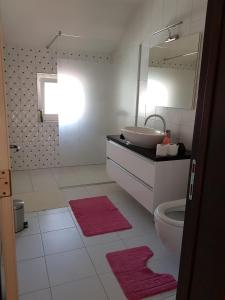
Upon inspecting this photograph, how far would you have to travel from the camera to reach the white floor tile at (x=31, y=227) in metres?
2.31

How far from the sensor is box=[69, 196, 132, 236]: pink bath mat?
2422 millimetres

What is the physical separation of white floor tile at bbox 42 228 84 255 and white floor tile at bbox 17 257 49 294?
0.49 ft

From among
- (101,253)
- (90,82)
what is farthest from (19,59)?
(101,253)

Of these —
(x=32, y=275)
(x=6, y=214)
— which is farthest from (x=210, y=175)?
(x=32, y=275)

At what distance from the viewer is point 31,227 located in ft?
7.92

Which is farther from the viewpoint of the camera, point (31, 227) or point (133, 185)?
point (133, 185)

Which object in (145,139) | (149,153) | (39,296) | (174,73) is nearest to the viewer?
(39,296)

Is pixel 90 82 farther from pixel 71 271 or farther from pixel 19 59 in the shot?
pixel 71 271

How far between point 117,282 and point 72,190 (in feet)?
5.78

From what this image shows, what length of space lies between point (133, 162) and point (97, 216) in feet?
Answer: 2.34

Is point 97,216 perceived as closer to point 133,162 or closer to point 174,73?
point 133,162

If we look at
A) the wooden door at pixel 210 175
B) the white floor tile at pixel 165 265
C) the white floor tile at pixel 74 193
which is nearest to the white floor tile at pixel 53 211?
the white floor tile at pixel 74 193

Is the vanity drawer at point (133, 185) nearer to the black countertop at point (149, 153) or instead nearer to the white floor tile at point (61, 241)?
the black countertop at point (149, 153)

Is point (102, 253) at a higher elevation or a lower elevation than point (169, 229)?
lower
